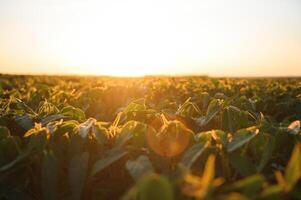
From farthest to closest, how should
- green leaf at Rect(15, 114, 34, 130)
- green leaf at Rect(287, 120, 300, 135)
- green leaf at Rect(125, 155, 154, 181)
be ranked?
green leaf at Rect(15, 114, 34, 130) → green leaf at Rect(287, 120, 300, 135) → green leaf at Rect(125, 155, 154, 181)

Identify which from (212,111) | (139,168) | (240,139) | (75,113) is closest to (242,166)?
(240,139)

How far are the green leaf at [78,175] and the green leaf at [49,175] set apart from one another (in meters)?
0.07

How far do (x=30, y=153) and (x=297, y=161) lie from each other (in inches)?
46.1

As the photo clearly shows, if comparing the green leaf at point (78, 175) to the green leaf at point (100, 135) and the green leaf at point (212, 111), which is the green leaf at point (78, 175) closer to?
the green leaf at point (100, 135)

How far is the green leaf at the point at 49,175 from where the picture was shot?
159cm

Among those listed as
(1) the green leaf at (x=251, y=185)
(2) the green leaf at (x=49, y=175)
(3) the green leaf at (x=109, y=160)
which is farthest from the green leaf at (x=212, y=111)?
(1) the green leaf at (x=251, y=185)

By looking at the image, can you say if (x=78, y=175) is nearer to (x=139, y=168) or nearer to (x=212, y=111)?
(x=139, y=168)

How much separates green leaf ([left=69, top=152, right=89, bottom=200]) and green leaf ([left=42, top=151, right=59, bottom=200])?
0.07m

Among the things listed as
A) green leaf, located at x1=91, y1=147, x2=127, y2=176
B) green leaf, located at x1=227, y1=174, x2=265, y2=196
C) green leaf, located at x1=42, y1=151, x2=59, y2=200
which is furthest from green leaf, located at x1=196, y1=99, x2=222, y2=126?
green leaf, located at x1=227, y1=174, x2=265, y2=196

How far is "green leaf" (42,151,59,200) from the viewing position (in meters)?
1.59

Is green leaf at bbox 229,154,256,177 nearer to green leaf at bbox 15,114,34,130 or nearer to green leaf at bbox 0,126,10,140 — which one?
green leaf at bbox 0,126,10,140

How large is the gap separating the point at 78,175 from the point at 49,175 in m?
0.11

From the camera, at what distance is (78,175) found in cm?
163

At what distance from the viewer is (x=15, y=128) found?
96.2 inches
